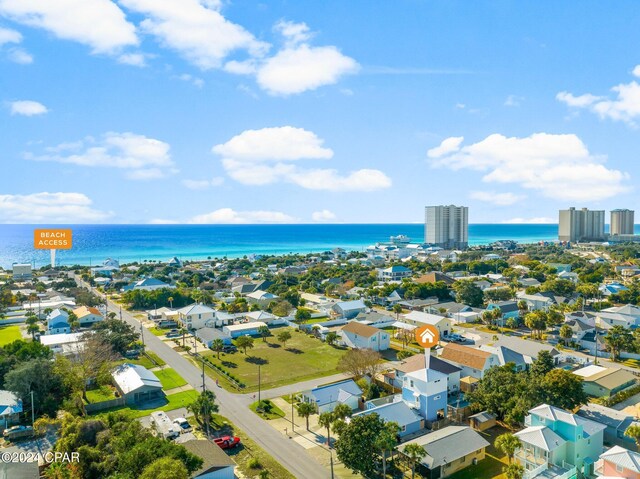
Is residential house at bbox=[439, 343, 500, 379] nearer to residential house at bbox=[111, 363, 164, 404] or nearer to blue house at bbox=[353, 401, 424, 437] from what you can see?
blue house at bbox=[353, 401, 424, 437]

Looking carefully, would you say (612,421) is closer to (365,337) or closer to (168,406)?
(365,337)

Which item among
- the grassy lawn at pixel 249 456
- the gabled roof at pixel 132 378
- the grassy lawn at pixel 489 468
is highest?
the gabled roof at pixel 132 378

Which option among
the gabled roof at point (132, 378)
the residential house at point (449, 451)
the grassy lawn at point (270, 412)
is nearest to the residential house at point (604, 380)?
the residential house at point (449, 451)

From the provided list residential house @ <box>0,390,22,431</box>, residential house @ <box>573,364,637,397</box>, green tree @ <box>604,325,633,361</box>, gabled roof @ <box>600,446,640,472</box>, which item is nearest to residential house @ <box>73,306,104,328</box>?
residential house @ <box>0,390,22,431</box>

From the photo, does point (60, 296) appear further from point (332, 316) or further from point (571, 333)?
point (571, 333)

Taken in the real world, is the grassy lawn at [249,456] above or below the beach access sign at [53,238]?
below

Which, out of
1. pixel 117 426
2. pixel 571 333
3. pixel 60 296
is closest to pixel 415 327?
pixel 571 333

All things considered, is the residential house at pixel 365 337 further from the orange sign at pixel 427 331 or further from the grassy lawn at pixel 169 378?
the grassy lawn at pixel 169 378
